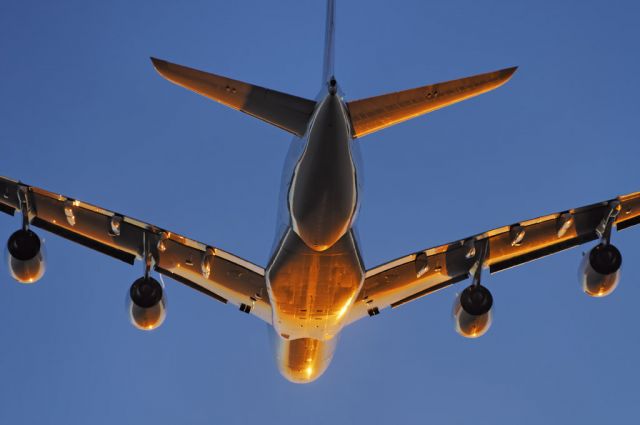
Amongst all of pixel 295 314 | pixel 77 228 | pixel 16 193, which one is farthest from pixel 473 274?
pixel 16 193

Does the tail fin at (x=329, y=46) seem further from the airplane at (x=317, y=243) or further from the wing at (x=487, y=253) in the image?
the wing at (x=487, y=253)

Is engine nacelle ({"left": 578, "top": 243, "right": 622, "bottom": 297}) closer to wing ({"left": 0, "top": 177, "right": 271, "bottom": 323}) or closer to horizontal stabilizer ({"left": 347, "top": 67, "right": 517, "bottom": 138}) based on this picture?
horizontal stabilizer ({"left": 347, "top": 67, "right": 517, "bottom": 138})

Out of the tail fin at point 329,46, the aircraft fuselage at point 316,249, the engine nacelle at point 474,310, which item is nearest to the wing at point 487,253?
the engine nacelle at point 474,310

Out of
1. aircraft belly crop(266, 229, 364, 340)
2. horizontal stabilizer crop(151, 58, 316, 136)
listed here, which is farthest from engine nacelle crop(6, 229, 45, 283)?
horizontal stabilizer crop(151, 58, 316, 136)

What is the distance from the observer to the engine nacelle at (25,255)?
53.4 feet

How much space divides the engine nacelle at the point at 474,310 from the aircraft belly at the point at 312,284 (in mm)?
2411

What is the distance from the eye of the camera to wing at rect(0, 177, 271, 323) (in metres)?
17.3

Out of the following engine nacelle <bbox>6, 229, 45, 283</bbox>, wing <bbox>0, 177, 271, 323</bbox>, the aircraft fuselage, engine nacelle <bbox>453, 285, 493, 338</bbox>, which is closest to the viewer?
the aircraft fuselage

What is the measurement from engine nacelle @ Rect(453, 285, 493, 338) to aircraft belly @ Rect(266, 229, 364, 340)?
7.91ft

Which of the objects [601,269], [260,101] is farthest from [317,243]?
[601,269]

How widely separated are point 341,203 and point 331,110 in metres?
1.78

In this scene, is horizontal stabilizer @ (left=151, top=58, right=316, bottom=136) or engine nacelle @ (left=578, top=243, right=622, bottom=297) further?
engine nacelle @ (left=578, top=243, right=622, bottom=297)

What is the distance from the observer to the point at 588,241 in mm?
18438

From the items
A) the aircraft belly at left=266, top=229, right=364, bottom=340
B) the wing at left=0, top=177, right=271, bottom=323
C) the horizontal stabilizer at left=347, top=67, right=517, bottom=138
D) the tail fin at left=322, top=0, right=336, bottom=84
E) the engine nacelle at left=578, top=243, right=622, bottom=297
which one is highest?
the tail fin at left=322, top=0, right=336, bottom=84
